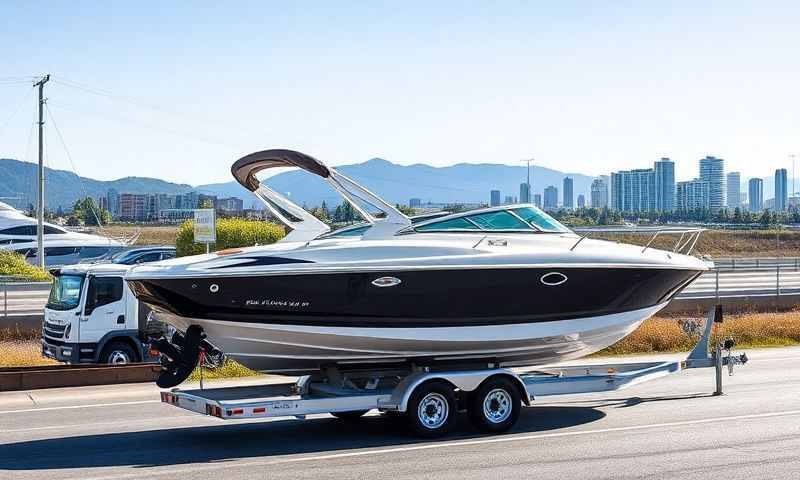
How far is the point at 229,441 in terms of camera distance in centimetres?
1241

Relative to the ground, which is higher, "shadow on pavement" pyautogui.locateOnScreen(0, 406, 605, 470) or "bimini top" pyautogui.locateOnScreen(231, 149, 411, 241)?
"bimini top" pyautogui.locateOnScreen(231, 149, 411, 241)

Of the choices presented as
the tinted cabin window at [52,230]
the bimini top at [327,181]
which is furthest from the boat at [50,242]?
the bimini top at [327,181]

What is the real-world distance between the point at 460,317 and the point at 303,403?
7.91ft

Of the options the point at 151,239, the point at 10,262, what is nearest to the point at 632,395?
the point at 10,262

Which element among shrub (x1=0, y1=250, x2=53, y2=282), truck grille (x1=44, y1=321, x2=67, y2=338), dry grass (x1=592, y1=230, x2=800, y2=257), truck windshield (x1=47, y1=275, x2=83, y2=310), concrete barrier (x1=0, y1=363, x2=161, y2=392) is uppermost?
dry grass (x1=592, y1=230, x2=800, y2=257)

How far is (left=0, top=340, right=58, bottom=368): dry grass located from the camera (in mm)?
20016

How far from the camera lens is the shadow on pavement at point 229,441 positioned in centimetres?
1112

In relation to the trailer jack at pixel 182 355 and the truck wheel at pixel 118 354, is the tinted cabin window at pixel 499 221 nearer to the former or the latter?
the trailer jack at pixel 182 355

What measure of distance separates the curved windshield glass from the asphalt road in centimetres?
251

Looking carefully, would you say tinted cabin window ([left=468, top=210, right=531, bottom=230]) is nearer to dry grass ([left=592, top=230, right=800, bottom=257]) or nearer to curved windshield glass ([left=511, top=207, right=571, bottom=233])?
curved windshield glass ([left=511, top=207, right=571, bottom=233])

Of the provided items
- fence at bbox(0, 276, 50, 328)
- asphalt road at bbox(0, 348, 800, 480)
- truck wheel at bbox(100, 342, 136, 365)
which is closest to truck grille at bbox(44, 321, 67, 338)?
truck wheel at bbox(100, 342, 136, 365)

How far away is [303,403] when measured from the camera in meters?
11.9

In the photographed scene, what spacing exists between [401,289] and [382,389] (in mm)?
1285

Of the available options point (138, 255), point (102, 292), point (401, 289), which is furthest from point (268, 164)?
point (138, 255)
